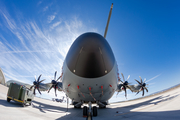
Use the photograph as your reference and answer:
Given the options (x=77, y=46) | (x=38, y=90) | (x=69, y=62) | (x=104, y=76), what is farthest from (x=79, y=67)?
(x=38, y=90)

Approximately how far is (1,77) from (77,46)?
44.8m

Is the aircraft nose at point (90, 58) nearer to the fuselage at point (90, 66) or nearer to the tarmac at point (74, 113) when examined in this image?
the fuselage at point (90, 66)

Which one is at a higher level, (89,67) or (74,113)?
(89,67)

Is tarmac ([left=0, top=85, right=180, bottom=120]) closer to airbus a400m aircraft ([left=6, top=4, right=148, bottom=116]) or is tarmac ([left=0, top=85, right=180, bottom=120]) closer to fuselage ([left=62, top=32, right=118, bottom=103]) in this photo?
airbus a400m aircraft ([left=6, top=4, right=148, bottom=116])

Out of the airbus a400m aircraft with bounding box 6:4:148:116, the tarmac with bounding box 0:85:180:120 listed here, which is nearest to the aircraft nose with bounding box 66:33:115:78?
the airbus a400m aircraft with bounding box 6:4:148:116

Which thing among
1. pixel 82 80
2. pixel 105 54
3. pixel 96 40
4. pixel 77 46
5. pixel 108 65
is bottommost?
pixel 82 80

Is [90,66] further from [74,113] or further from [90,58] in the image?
[74,113]

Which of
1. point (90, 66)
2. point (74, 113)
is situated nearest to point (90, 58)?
point (90, 66)

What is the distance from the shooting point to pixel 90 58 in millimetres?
4797

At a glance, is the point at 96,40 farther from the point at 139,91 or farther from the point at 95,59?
the point at 139,91

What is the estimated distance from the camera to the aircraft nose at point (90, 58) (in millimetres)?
4820

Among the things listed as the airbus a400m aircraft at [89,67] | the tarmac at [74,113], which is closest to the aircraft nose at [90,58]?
the airbus a400m aircraft at [89,67]

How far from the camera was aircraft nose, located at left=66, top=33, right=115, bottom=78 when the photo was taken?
15.8 ft

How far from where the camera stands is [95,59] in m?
4.82
